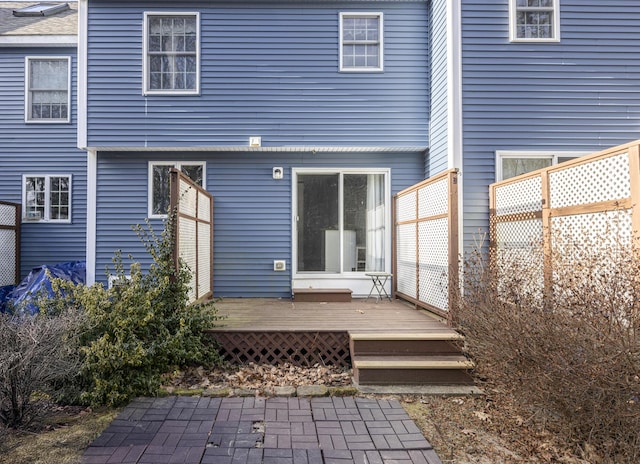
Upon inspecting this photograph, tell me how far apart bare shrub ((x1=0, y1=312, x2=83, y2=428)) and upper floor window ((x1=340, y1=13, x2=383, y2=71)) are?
6029 mm

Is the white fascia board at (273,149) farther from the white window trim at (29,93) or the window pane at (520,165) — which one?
the white window trim at (29,93)

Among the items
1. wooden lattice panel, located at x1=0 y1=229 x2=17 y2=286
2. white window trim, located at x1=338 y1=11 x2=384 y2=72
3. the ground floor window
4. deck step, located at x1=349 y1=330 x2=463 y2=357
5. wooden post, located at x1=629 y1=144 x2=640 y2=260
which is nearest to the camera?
wooden post, located at x1=629 y1=144 x2=640 y2=260

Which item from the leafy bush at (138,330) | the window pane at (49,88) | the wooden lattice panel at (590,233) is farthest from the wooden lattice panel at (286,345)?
the window pane at (49,88)

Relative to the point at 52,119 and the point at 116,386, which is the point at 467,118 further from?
the point at 52,119

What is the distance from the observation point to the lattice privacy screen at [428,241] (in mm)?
4785

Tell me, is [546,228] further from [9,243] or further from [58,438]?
[9,243]

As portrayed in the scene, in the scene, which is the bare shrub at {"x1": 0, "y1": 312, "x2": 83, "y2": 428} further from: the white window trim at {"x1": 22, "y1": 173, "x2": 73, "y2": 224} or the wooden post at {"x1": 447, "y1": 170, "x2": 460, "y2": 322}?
the white window trim at {"x1": 22, "y1": 173, "x2": 73, "y2": 224}

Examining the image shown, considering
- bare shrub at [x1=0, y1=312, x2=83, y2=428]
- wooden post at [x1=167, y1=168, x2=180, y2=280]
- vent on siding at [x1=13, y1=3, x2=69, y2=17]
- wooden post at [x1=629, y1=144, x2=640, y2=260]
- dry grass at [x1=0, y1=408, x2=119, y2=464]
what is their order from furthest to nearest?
vent on siding at [x1=13, y1=3, x2=69, y2=17] → wooden post at [x1=167, y1=168, x2=180, y2=280] → wooden post at [x1=629, y1=144, x2=640, y2=260] → bare shrub at [x1=0, y1=312, x2=83, y2=428] → dry grass at [x1=0, y1=408, x2=119, y2=464]

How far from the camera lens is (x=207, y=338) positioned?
15.2 feet

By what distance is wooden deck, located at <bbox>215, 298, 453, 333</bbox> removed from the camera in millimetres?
4766

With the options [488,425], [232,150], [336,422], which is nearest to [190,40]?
[232,150]

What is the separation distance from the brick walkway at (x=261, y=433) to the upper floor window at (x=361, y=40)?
5.78 metres

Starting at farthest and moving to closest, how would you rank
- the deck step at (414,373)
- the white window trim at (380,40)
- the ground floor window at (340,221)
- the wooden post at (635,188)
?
the ground floor window at (340,221), the white window trim at (380,40), the deck step at (414,373), the wooden post at (635,188)

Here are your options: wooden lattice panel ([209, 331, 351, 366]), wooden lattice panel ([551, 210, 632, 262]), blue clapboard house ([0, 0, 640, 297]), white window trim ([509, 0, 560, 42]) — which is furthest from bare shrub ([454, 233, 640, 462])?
white window trim ([509, 0, 560, 42])
